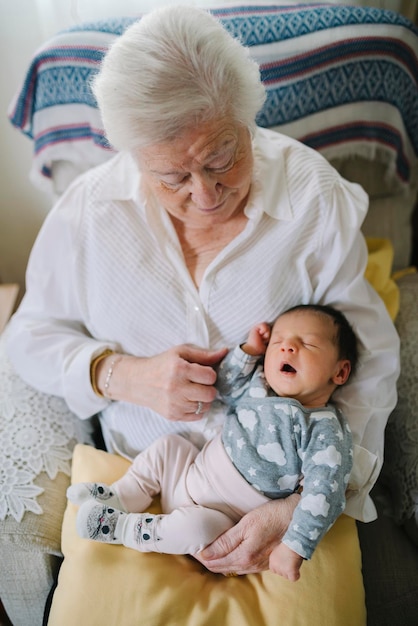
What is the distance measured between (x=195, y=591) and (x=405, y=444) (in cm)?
55

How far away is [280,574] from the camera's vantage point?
3.12 feet

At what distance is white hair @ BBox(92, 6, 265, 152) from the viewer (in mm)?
898

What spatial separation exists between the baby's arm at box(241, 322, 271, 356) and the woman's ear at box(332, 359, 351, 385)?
161 mm

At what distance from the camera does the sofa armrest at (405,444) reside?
1150mm

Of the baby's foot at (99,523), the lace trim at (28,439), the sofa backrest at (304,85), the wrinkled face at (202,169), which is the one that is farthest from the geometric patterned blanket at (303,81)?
the baby's foot at (99,523)

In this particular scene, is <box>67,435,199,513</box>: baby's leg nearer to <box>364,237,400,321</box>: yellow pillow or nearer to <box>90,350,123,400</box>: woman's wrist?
<box>90,350,123,400</box>: woman's wrist

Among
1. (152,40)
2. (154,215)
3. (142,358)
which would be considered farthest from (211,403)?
(152,40)

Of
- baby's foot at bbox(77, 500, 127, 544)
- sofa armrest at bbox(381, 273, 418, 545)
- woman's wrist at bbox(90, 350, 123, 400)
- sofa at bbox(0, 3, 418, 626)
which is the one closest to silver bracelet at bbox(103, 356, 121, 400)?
woman's wrist at bbox(90, 350, 123, 400)

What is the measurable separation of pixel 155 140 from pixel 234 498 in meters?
0.71

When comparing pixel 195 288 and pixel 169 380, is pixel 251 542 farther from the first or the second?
pixel 195 288

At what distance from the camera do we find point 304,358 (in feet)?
3.47

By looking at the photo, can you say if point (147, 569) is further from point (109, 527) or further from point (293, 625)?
point (293, 625)

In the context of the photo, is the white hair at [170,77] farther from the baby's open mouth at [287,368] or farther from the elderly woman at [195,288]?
the baby's open mouth at [287,368]

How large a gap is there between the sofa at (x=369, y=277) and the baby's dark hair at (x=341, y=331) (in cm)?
21
